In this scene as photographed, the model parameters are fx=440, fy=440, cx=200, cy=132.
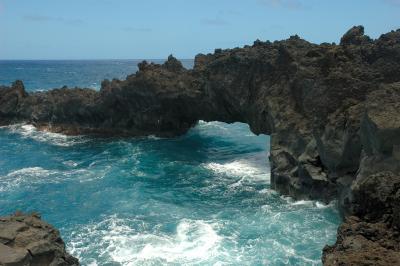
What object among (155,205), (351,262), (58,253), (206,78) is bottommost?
(155,205)

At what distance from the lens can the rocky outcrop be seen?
13.1 m

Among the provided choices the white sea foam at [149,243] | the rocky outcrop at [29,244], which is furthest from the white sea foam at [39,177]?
the rocky outcrop at [29,244]

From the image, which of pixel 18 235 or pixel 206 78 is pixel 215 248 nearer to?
pixel 18 235

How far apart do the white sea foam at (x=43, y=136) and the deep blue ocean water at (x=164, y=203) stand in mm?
993

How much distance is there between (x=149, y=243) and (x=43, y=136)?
106 ft

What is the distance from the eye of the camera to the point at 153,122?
47.4 metres

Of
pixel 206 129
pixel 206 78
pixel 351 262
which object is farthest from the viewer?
pixel 206 129

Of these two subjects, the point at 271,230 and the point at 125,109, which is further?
the point at 125,109

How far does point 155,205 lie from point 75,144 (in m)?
21.1

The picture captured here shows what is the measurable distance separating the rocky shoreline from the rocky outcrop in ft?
28.4

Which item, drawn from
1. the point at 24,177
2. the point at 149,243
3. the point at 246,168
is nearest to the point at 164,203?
the point at 149,243

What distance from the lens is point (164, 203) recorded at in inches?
1080

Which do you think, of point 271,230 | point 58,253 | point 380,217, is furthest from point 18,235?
point 271,230

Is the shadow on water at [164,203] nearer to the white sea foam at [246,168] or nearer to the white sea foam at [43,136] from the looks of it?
the white sea foam at [246,168]
